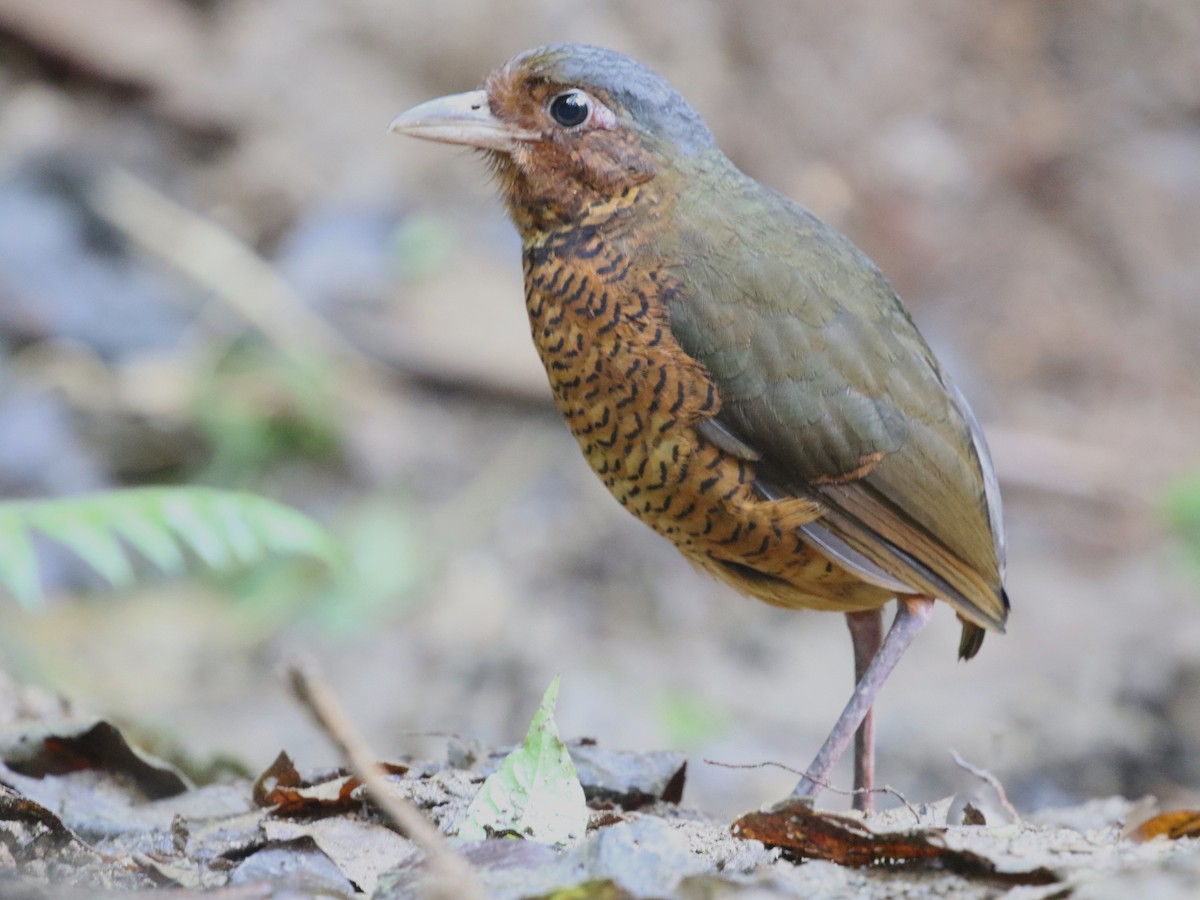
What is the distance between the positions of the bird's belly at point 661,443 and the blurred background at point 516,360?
7.93 ft

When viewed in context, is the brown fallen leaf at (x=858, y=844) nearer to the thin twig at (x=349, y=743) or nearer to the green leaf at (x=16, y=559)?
the thin twig at (x=349, y=743)

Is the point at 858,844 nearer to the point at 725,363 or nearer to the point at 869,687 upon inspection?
the point at 869,687

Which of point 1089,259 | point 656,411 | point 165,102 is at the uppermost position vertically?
point 1089,259

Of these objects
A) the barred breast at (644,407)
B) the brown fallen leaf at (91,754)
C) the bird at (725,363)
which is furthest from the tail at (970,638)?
the brown fallen leaf at (91,754)

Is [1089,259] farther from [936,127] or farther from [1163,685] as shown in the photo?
[1163,685]

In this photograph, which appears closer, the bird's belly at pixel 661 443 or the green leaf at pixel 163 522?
the bird's belly at pixel 661 443

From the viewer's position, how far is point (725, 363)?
11.3 ft

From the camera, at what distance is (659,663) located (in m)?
6.61

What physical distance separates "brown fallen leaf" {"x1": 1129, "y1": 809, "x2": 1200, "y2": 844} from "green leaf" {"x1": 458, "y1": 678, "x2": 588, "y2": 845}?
1079 millimetres

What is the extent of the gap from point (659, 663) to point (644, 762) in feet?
10.3

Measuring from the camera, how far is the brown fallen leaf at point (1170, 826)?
9.30 ft

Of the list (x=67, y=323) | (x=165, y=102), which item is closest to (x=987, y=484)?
(x=67, y=323)

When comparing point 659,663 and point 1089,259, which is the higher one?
point 1089,259

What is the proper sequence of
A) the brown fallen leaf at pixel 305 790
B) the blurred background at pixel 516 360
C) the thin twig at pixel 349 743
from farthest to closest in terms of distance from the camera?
the blurred background at pixel 516 360 < the brown fallen leaf at pixel 305 790 < the thin twig at pixel 349 743
